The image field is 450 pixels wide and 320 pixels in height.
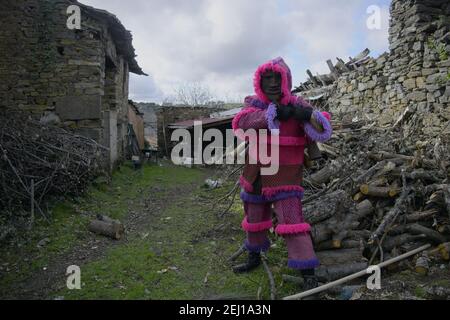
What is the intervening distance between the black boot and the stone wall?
3939 mm

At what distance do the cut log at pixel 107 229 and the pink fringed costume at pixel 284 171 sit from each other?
2.12 metres

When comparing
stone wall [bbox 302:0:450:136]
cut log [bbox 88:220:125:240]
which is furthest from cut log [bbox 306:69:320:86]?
cut log [bbox 88:220:125:240]

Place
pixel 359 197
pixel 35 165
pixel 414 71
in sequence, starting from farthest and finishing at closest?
pixel 414 71 < pixel 35 165 < pixel 359 197

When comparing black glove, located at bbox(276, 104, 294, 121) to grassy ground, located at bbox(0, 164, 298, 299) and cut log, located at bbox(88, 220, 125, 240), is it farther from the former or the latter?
cut log, located at bbox(88, 220, 125, 240)

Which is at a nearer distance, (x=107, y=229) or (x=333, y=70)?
(x=107, y=229)

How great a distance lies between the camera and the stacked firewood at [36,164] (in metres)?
4.84

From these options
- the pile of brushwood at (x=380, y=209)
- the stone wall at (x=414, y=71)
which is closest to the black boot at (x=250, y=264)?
the pile of brushwood at (x=380, y=209)

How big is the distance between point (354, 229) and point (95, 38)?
6429 mm

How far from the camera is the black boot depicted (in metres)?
3.58

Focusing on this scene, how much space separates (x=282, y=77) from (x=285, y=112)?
0.32 metres


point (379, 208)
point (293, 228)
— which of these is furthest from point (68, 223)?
point (379, 208)

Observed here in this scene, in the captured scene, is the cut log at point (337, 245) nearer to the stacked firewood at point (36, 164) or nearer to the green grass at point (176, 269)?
the green grass at point (176, 269)

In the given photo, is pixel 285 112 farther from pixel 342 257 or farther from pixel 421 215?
pixel 421 215

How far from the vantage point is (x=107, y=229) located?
15.6ft
